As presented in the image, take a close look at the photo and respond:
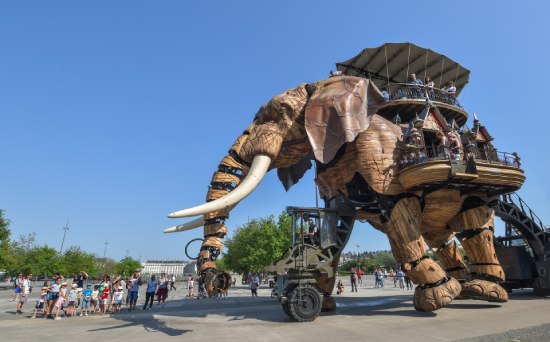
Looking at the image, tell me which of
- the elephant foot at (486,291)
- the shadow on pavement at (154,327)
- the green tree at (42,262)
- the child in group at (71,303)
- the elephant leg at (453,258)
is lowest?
the shadow on pavement at (154,327)

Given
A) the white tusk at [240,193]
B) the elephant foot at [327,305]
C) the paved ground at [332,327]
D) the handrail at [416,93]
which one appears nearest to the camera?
the paved ground at [332,327]

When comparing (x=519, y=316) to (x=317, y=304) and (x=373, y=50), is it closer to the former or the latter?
(x=317, y=304)

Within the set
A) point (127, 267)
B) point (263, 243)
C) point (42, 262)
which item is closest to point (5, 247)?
point (42, 262)

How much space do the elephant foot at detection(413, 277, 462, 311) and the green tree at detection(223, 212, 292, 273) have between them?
20.6 meters

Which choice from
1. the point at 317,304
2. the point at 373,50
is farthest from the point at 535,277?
the point at 373,50

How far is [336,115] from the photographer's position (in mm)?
8766

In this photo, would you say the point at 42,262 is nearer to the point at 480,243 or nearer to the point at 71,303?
the point at 71,303

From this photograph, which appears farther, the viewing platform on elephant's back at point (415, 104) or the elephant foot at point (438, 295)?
the viewing platform on elephant's back at point (415, 104)

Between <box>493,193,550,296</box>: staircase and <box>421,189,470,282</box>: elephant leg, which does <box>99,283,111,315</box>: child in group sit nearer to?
<box>421,189,470,282</box>: elephant leg

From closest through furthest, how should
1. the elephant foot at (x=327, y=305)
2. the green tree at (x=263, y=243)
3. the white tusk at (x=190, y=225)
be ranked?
the white tusk at (x=190, y=225)
the elephant foot at (x=327, y=305)
the green tree at (x=263, y=243)

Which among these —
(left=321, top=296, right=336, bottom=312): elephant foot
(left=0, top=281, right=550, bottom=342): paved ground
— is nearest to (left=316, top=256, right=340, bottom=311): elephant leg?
(left=321, top=296, right=336, bottom=312): elephant foot

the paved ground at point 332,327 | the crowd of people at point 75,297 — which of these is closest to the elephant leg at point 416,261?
the paved ground at point 332,327

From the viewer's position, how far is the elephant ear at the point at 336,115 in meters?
8.59

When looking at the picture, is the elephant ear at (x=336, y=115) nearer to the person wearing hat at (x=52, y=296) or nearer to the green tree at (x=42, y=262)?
the person wearing hat at (x=52, y=296)
